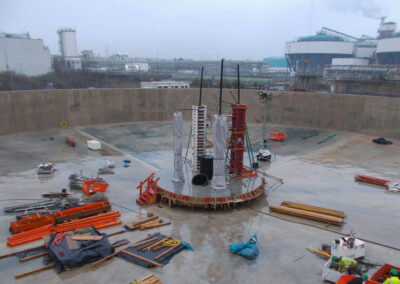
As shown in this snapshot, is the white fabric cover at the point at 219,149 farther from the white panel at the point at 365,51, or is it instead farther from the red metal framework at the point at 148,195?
the white panel at the point at 365,51

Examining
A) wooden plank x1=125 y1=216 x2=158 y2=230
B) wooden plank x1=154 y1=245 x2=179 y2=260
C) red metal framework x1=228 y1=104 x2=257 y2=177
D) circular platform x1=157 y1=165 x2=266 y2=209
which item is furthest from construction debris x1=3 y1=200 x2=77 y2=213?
red metal framework x1=228 y1=104 x2=257 y2=177

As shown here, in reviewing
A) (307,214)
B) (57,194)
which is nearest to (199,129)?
(307,214)

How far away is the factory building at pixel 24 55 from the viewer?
64.9 m

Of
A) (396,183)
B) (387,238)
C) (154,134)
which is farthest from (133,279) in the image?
(154,134)

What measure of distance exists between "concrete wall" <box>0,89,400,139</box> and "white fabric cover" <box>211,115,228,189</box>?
14.0 meters

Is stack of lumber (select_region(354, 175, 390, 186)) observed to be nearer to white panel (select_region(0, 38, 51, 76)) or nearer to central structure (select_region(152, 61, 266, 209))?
central structure (select_region(152, 61, 266, 209))

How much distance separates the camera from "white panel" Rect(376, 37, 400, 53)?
82.0 m

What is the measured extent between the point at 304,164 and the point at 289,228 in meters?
10.2

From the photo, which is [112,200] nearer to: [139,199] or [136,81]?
[139,199]

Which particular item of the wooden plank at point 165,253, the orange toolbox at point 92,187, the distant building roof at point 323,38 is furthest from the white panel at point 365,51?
the wooden plank at point 165,253

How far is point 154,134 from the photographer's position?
31.4 m

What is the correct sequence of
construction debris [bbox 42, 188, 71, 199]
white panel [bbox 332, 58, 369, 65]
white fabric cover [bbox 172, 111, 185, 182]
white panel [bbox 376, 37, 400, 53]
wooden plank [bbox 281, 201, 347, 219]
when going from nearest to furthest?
wooden plank [bbox 281, 201, 347, 219], construction debris [bbox 42, 188, 71, 199], white fabric cover [bbox 172, 111, 185, 182], white panel [bbox 376, 37, 400, 53], white panel [bbox 332, 58, 369, 65]

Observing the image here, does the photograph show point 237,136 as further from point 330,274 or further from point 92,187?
point 330,274

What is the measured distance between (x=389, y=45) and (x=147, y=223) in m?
92.9
